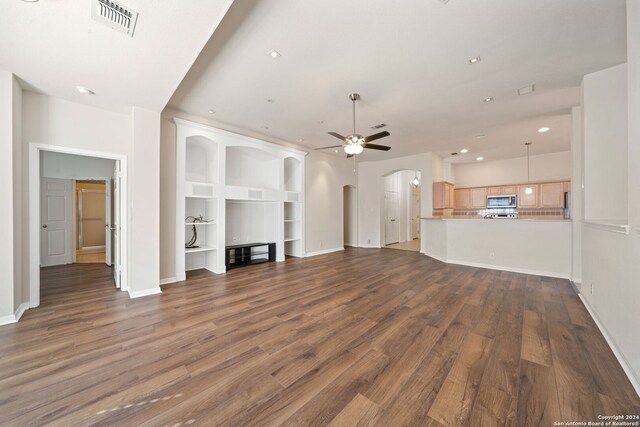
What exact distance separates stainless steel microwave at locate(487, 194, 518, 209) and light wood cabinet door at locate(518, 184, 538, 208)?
14 centimetres

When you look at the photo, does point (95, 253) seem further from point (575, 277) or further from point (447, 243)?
point (575, 277)

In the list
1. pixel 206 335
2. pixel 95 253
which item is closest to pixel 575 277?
pixel 206 335

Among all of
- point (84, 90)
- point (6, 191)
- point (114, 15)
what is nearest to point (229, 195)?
point (84, 90)

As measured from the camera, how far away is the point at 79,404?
1558mm

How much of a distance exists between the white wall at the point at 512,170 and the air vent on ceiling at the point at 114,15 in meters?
8.71

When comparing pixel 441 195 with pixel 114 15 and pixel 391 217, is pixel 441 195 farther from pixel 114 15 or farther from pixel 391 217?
pixel 114 15

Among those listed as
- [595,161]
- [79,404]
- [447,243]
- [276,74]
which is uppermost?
[276,74]

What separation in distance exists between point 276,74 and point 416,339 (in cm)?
351

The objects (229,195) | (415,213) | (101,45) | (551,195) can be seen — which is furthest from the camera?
(415,213)

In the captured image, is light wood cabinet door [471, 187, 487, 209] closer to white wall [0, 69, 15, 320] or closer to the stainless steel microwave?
the stainless steel microwave

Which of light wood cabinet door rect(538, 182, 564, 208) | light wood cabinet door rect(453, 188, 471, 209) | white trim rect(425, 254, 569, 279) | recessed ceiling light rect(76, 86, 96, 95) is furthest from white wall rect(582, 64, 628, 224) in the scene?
recessed ceiling light rect(76, 86, 96, 95)

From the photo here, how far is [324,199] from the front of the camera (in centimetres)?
738

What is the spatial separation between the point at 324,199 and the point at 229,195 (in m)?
3.09

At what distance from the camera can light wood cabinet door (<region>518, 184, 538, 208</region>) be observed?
24.4 feet
